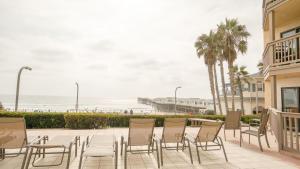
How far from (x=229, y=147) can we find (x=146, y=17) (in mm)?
10221

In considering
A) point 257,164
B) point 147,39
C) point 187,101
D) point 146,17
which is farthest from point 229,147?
point 187,101

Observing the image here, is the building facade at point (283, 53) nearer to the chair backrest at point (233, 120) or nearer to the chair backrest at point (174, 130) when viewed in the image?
the chair backrest at point (233, 120)

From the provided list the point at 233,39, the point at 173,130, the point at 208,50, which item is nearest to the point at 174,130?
the point at 173,130

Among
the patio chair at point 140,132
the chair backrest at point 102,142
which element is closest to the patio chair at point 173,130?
the patio chair at point 140,132

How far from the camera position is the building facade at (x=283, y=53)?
9826 mm

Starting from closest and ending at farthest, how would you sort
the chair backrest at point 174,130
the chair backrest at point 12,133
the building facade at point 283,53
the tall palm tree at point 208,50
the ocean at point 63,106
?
the chair backrest at point 12,133 → the chair backrest at point 174,130 → the building facade at point 283,53 → the ocean at point 63,106 → the tall palm tree at point 208,50

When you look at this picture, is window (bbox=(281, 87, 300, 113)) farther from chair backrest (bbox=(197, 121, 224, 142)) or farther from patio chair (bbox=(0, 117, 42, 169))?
patio chair (bbox=(0, 117, 42, 169))

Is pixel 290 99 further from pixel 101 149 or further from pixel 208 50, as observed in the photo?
pixel 208 50

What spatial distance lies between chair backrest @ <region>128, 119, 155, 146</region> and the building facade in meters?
6.73

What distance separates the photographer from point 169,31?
17.3 m

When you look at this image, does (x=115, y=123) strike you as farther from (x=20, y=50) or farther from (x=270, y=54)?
(x=20, y=50)

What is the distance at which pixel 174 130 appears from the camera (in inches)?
258

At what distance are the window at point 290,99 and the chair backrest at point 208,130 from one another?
26.1 ft

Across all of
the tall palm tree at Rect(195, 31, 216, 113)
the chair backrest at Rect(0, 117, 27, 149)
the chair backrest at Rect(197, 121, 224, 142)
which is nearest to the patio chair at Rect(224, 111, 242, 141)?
the chair backrest at Rect(197, 121, 224, 142)
